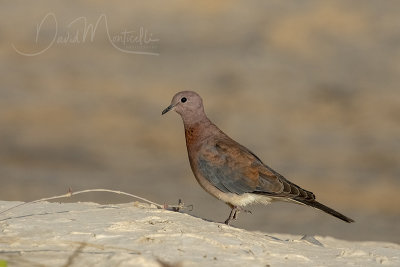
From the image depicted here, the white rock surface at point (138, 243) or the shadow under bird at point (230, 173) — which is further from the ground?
the shadow under bird at point (230, 173)

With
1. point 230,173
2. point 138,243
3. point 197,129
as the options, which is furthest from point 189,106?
point 138,243

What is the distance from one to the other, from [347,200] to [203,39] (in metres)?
6.04

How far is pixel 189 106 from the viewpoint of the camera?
9.36 meters

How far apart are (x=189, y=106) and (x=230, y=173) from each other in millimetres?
699

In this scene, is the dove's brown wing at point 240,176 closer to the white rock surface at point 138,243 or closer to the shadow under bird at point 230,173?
the shadow under bird at point 230,173

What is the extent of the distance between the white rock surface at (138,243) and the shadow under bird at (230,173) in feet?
2.84

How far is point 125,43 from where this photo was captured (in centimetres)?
1822

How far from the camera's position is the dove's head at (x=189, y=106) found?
9.32 metres

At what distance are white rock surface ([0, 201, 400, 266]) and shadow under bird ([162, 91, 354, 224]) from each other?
2.84 ft

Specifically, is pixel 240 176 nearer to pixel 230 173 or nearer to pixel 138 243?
pixel 230 173

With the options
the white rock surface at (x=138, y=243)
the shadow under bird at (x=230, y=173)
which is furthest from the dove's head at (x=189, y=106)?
the white rock surface at (x=138, y=243)

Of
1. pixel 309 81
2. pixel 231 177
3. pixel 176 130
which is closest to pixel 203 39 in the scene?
pixel 309 81

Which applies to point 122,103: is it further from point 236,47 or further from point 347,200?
point 347,200

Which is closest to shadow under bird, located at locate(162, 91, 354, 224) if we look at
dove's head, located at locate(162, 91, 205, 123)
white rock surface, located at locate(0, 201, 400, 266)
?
dove's head, located at locate(162, 91, 205, 123)
